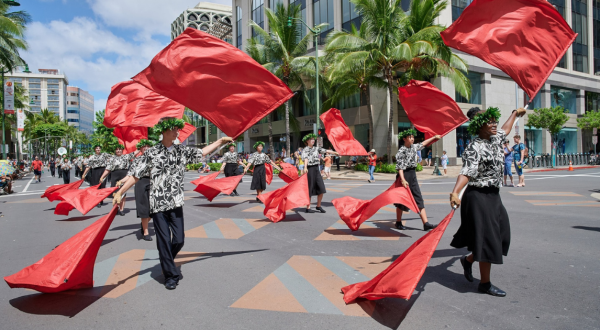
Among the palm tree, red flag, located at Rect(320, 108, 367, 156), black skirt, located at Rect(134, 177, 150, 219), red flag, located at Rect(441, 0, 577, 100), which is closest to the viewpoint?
red flag, located at Rect(441, 0, 577, 100)

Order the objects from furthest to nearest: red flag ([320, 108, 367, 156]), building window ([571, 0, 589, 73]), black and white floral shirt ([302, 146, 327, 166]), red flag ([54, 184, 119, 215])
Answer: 1. building window ([571, 0, 589, 73])
2. red flag ([320, 108, 367, 156])
3. black and white floral shirt ([302, 146, 327, 166])
4. red flag ([54, 184, 119, 215])

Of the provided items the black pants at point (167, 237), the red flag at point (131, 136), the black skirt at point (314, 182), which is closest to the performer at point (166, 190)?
the black pants at point (167, 237)

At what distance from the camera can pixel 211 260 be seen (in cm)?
530

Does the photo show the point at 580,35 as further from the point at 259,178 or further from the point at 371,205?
the point at 371,205

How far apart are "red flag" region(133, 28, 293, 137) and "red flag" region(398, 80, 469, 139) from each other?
2.70m

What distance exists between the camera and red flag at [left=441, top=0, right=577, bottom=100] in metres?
4.52

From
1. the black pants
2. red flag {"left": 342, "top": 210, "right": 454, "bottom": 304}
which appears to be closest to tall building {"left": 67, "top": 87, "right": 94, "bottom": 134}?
the black pants

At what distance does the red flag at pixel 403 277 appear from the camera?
10.8ft

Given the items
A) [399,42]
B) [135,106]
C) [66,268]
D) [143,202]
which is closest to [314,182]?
[143,202]

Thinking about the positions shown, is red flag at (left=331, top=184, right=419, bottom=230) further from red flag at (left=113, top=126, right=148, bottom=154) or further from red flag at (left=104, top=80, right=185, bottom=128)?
red flag at (left=113, top=126, right=148, bottom=154)

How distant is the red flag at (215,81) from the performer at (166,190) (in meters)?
0.47

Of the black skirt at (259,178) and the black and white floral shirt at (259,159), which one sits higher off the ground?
the black and white floral shirt at (259,159)

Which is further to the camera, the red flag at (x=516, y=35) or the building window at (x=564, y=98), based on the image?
the building window at (x=564, y=98)

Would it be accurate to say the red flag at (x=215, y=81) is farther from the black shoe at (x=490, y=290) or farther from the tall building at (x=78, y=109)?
the tall building at (x=78, y=109)
